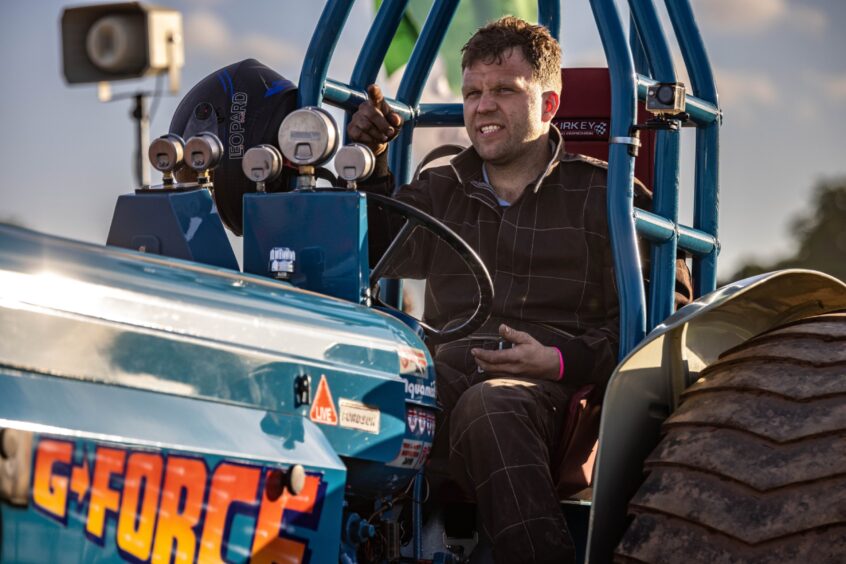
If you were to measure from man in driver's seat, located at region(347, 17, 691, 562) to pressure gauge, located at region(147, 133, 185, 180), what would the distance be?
67cm

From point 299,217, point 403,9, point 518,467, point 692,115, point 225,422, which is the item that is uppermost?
point 403,9

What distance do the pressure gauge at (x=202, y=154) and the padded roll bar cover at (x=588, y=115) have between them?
1.57 meters

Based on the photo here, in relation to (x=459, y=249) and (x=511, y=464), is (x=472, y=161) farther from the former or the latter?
(x=511, y=464)

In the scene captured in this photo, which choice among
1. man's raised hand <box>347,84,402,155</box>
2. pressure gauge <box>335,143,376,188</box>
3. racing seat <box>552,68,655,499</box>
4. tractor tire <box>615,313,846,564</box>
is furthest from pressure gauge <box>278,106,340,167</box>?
racing seat <box>552,68,655,499</box>

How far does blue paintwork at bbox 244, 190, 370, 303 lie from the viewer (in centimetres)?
292

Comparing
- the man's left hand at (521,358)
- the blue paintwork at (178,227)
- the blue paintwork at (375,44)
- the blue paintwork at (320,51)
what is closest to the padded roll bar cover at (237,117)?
the blue paintwork at (320,51)

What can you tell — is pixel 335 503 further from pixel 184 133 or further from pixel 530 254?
pixel 184 133

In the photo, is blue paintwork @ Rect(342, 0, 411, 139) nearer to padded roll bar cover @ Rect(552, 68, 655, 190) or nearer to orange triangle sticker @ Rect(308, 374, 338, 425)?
padded roll bar cover @ Rect(552, 68, 655, 190)

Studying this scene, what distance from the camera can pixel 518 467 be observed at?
3004 mm

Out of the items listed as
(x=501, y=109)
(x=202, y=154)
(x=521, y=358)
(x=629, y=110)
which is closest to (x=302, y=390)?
(x=202, y=154)

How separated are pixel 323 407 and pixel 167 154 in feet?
2.47

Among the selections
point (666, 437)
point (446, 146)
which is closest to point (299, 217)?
point (666, 437)

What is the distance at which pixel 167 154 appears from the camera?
303 centimetres

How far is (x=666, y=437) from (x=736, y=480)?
25 centimetres
